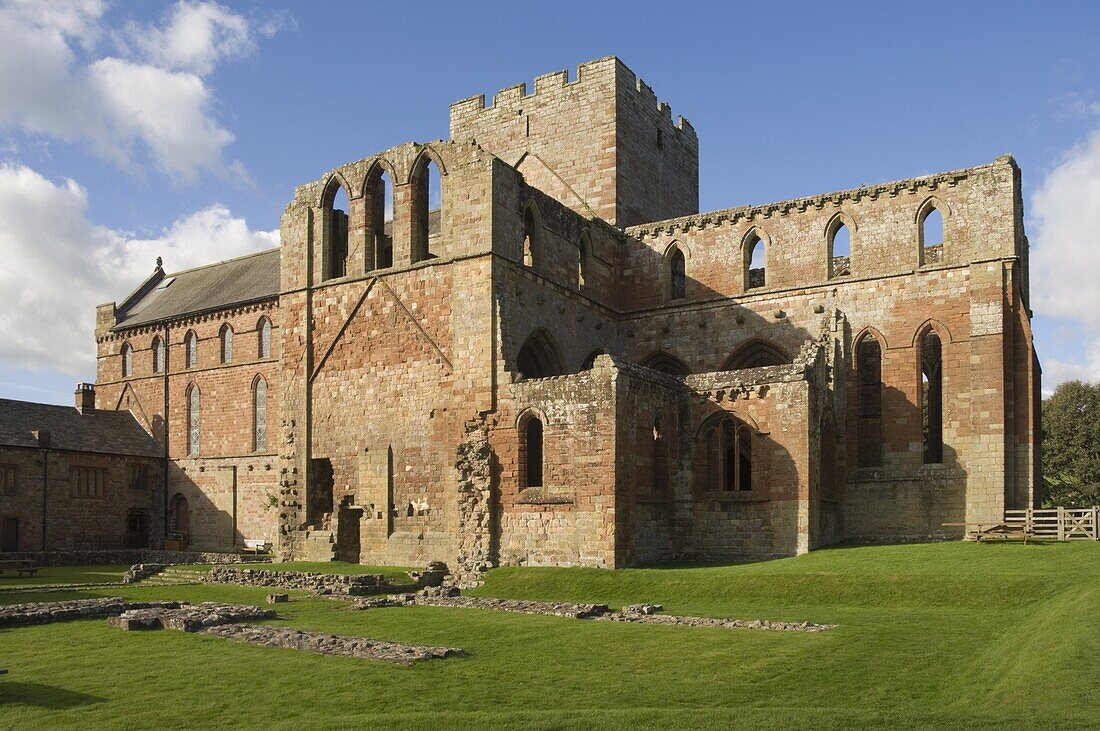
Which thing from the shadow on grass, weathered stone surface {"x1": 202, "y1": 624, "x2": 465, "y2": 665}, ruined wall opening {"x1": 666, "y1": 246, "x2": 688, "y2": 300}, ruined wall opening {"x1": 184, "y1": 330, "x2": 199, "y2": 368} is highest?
ruined wall opening {"x1": 666, "y1": 246, "x2": 688, "y2": 300}

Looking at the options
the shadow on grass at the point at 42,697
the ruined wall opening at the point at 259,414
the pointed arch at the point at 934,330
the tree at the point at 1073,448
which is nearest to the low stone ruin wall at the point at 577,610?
the shadow on grass at the point at 42,697

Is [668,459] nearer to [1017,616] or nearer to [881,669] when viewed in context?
[1017,616]

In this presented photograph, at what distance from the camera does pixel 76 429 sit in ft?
143

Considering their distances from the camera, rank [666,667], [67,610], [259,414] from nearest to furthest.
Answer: [666,667], [67,610], [259,414]

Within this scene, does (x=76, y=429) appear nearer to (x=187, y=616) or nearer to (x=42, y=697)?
(x=187, y=616)

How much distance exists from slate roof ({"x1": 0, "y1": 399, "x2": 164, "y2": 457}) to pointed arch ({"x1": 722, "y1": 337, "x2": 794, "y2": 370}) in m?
27.3

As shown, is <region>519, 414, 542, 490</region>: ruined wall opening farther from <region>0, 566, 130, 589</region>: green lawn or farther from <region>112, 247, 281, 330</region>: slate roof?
<region>112, 247, 281, 330</region>: slate roof

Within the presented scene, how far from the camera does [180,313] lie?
46219 millimetres

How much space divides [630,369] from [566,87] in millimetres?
16878

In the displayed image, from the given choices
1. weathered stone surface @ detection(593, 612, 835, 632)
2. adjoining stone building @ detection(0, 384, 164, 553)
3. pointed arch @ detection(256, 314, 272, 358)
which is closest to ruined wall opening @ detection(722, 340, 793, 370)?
weathered stone surface @ detection(593, 612, 835, 632)

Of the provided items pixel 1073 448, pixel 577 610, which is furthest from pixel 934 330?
pixel 1073 448

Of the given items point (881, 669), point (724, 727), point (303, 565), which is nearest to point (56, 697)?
point (724, 727)

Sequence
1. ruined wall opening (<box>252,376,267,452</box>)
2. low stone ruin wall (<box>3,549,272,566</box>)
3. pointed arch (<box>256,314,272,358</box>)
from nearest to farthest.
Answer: low stone ruin wall (<box>3,549,272,566</box>) < ruined wall opening (<box>252,376,267,452</box>) < pointed arch (<box>256,314,272,358</box>)

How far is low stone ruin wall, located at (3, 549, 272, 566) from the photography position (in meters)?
35.1
